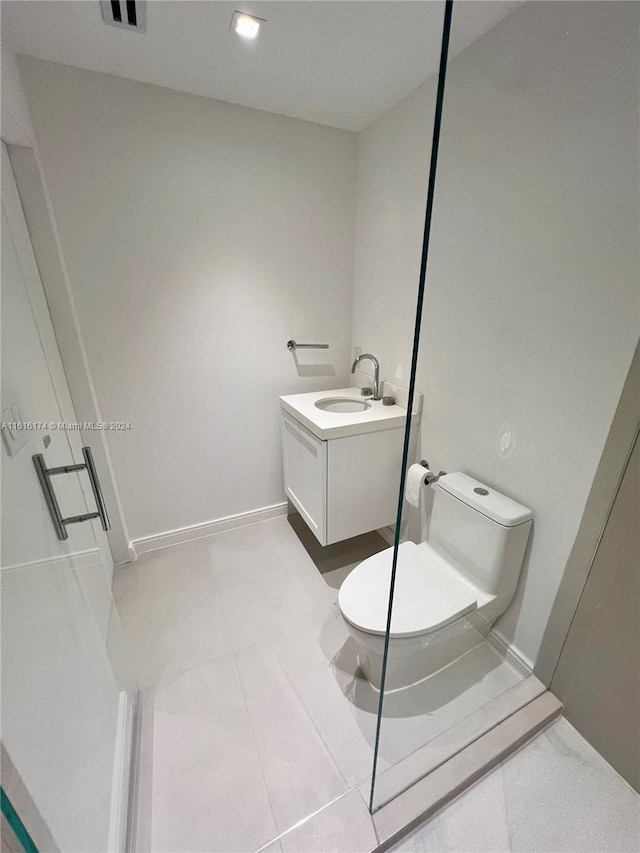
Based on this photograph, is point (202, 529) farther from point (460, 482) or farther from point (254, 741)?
point (460, 482)

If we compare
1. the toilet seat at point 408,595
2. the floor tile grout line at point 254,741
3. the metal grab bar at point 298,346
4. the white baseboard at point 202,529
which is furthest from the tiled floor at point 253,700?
the metal grab bar at point 298,346

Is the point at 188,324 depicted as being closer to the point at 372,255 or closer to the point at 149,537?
the point at 372,255

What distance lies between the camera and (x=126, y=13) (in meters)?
1.08

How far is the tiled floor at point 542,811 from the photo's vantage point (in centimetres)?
96

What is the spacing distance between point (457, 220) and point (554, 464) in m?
0.90

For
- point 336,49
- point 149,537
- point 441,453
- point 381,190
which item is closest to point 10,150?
point 336,49

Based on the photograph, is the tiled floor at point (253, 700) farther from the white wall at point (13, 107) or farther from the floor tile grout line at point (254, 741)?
the white wall at point (13, 107)

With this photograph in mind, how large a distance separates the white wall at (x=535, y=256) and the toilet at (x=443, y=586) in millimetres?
104

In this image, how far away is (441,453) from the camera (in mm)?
1568

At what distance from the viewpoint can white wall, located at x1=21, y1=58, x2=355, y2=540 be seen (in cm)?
144

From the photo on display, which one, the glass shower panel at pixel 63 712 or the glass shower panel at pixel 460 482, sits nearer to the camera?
the glass shower panel at pixel 63 712

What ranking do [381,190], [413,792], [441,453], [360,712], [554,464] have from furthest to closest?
1. [381,190]
2. [441,453]
3. [360,712]
4. [554,464]
5. [413,792]

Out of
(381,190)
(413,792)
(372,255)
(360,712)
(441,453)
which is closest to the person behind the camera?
(413,792)

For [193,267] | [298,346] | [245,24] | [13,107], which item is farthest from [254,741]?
[245,24]
